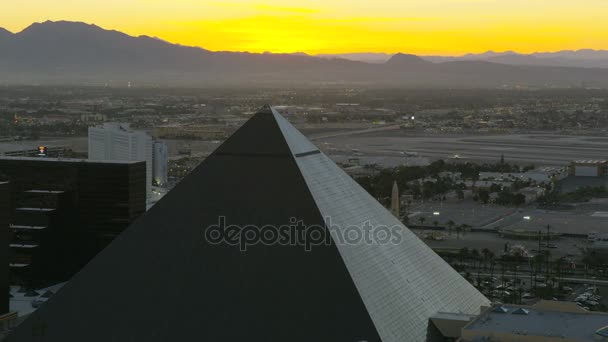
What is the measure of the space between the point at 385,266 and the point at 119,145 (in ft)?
152

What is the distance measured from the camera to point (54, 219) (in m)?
44.2

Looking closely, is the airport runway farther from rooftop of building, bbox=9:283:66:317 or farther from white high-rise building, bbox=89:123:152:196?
rooftop of building, bbox=9:283:66:317

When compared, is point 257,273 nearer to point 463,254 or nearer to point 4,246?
point 4,246

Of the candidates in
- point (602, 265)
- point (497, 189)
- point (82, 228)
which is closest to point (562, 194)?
point (497, 189)

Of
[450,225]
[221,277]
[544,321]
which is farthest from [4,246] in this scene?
[450,225]

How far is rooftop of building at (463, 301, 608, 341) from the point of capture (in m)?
23.4

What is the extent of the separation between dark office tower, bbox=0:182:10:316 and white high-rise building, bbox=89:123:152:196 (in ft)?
103

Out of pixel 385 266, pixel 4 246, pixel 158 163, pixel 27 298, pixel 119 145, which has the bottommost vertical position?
pixel 27 298

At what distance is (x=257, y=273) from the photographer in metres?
26.7

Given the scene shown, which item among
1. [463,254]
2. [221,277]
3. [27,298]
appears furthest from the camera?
[463,254]

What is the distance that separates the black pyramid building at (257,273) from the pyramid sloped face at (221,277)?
0.10 ft

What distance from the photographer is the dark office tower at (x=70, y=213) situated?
44000mm

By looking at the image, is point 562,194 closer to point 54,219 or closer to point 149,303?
point 54,219

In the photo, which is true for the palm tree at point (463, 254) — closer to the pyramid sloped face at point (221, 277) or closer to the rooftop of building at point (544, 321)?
the pyramid sloped face at point (221, 277)
